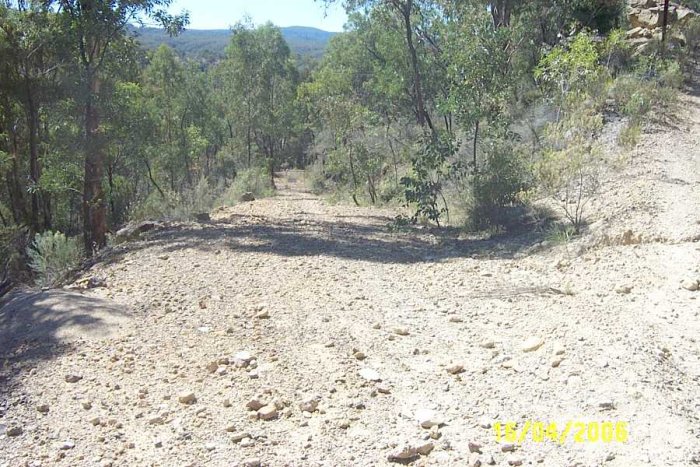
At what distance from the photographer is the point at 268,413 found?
3.65 meters

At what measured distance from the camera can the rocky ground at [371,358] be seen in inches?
131

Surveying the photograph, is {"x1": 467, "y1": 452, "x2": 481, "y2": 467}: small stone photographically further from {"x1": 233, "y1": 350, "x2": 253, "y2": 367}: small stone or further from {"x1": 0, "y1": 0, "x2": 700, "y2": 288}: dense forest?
{"x1": 0, "y1": 0, "x2": 700, "y2": 288}: dense forest

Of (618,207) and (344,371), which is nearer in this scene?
(344,371)

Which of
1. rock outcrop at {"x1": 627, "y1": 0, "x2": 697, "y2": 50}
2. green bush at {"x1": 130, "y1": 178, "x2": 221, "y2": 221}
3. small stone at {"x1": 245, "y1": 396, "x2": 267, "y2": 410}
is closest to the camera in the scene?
small stone at {"x1": 245, "y1": 396, "x2": 267, "y2": 410}

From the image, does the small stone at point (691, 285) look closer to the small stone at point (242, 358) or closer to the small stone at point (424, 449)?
the small stone at point (424, 449)

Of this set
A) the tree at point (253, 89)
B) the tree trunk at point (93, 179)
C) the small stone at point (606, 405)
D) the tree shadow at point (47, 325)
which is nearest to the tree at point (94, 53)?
the tree trunk at point (93, 179)

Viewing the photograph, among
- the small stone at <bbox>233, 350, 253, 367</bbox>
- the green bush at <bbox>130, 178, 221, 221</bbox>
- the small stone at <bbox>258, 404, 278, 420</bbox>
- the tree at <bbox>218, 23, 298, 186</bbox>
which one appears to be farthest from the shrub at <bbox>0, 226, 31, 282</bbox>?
the tree at <bbox>218, 23, 298, 186</bbox>

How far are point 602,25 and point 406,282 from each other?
18.2 m

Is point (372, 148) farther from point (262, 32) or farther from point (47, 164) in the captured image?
point (262, 32)

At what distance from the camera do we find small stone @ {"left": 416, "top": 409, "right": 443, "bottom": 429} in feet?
11.3

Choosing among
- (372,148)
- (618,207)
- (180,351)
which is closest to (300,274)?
(180,351)

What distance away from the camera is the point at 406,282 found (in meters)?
6.54

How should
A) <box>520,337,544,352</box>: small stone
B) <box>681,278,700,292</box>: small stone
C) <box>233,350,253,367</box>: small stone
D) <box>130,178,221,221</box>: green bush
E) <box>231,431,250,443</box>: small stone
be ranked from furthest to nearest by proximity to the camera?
1. <box>130,178,221,221</box>: green bush
2. <box>681,278,700,292</box>: small stone
3. <box>233,350,253,367</box>: small stone
4. <box>520,337,544,352</box>: small stone
5. <box>231,431,250,443</box>: small stone

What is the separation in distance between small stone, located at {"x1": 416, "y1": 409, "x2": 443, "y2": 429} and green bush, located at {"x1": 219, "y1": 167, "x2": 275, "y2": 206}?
15.7 meters
